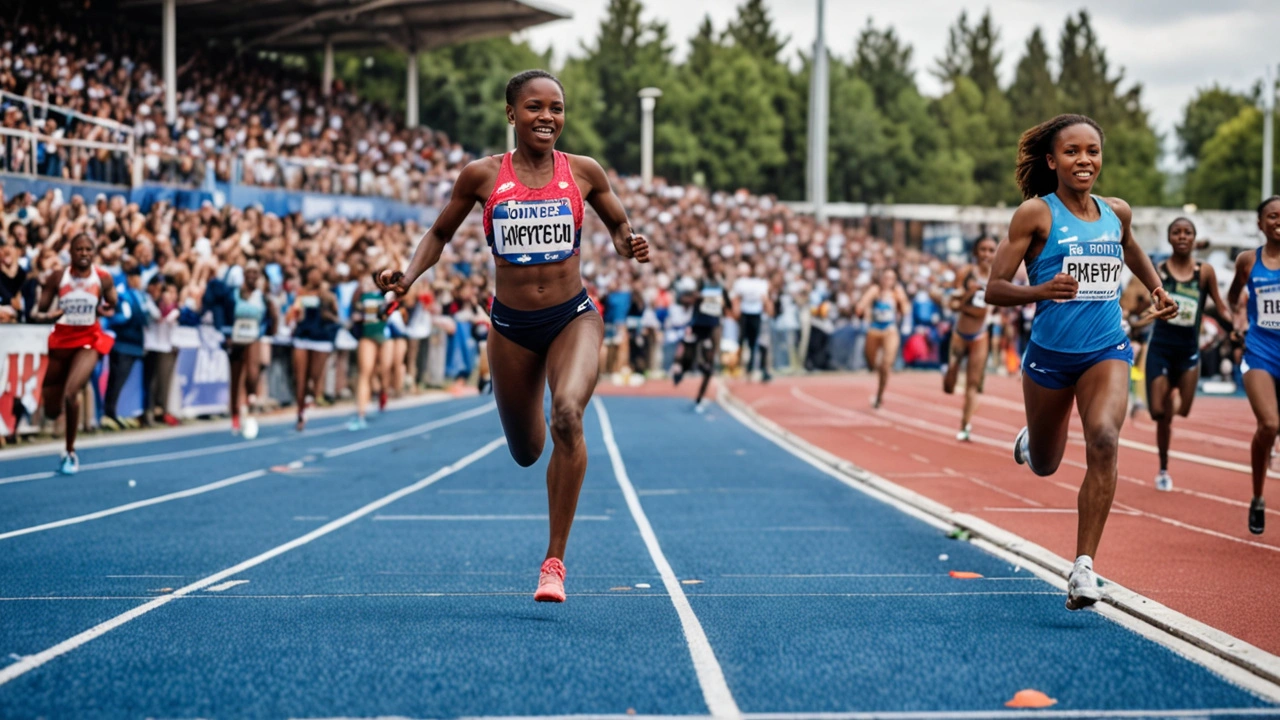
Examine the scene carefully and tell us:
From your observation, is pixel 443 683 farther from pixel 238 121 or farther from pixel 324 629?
pixel 238 121

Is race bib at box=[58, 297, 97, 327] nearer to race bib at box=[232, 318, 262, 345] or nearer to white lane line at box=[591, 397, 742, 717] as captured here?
race bib at box=[232, 318, 262, 345]

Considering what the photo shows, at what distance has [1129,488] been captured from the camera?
11.1 metres

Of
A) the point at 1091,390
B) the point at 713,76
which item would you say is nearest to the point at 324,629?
the point at 1091,390

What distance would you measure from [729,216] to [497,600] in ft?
106

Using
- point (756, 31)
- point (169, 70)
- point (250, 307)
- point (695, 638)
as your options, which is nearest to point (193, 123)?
point (169, 70)

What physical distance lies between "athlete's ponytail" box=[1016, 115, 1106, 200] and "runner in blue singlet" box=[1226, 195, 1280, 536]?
98.8 inches

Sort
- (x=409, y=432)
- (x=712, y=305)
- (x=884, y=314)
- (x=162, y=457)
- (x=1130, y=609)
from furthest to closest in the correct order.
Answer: (x=712, y=305) → (x=884, y=314) → (x=409, y=432) → (x=162, y=457) → (x=1130, y=609)

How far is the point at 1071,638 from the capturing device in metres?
5.39

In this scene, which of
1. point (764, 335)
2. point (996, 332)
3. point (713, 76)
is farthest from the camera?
point (713, 76)

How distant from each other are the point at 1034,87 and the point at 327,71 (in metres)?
78.6

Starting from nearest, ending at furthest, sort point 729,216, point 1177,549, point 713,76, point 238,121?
point 1177,549, point 238,121, point 729,216, point 713,76

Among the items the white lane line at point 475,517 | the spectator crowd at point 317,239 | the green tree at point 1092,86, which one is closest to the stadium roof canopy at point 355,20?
the spectator crowd at point 317,239

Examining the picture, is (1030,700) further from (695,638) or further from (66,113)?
(66,113)

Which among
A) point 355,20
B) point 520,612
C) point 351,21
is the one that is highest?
point 355,20
